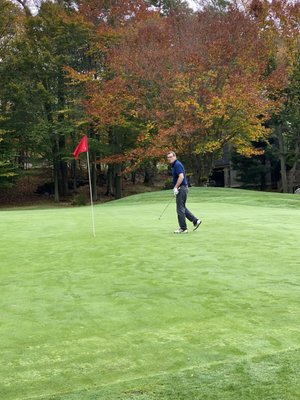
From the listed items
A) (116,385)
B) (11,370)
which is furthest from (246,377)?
(11,370)

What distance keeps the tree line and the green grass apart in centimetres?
1928

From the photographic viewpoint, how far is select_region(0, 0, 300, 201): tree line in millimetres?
27000

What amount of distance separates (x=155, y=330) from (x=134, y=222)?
29.2ft

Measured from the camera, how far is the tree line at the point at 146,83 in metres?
27.0

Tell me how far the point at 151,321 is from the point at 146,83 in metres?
25.6

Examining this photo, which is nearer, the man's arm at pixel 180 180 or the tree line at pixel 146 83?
the man's arm at pixel 180 180

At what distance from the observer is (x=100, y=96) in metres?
28.9

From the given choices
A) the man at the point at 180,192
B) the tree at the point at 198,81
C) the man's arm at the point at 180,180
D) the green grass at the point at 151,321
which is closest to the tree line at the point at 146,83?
the tree at the point at 198,81

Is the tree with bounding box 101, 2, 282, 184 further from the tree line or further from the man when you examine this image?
the man

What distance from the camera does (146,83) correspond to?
28.7m

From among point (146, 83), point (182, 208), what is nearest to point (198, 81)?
point (146, 83)

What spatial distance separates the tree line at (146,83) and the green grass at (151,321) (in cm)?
1928

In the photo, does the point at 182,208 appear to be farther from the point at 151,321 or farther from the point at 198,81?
the point at 198,81

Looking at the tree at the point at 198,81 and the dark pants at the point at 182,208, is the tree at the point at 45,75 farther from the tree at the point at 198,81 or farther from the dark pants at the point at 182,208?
the dark pants at the point at 182,208
